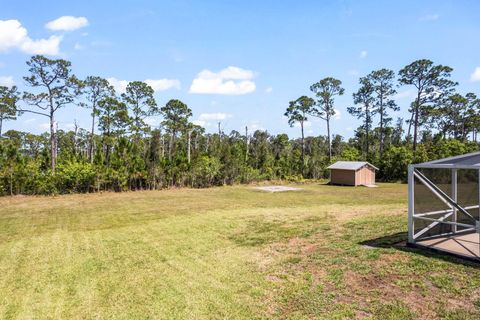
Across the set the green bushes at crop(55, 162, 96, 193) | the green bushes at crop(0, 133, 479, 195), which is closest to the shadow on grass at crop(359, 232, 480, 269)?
the green bushes at crop(0, 133, 479, 195)

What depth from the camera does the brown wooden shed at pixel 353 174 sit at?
2550 centimetres

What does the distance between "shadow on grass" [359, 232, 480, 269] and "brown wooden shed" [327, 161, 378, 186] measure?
17979 millimetres

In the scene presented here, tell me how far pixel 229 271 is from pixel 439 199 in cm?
494

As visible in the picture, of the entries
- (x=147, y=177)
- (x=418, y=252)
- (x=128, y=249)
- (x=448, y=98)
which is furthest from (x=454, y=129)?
(x=128, y=249)

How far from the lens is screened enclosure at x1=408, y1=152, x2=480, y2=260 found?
6.96 metres

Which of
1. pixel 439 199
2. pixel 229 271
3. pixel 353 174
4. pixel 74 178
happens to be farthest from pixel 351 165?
pixel 229 271

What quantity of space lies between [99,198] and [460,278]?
17232 millimetres

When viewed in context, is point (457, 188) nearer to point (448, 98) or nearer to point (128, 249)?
point (128, 249)

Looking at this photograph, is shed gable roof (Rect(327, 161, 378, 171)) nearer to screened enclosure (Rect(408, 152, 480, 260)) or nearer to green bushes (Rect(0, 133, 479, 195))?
green bushes (Rect(0, 133, 479, 195))

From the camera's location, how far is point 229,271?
6293 mm

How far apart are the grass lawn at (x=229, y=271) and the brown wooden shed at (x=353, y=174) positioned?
1475 centimetres

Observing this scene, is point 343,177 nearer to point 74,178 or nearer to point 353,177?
point 353,177

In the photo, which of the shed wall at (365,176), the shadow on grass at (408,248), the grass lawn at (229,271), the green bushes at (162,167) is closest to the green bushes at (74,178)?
the green bushes at (162,167)

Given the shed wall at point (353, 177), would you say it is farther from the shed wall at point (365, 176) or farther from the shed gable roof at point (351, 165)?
the shed gable roof at point (351, 165)
